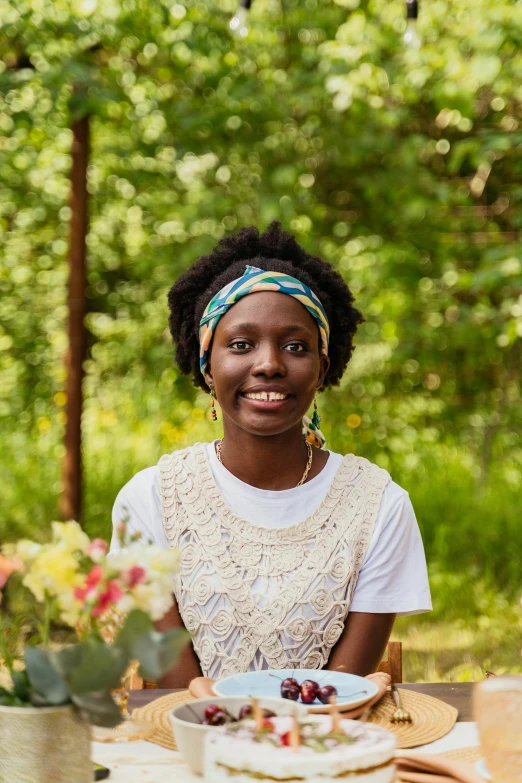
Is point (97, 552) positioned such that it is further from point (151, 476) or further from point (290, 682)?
point (151, 476)

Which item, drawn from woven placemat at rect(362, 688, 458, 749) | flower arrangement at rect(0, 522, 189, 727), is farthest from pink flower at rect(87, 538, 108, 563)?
woven placemat at rect(362, 688, 458, 749)

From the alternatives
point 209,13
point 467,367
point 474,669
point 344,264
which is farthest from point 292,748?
point 467,367

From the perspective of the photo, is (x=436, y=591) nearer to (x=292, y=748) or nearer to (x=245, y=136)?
(x=245, y=136)

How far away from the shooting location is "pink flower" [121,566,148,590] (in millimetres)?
1123

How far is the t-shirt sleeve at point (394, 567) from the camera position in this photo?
214 centimetres

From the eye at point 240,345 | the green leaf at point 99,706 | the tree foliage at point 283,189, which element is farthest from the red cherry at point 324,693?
the tree foliage at point 283,189

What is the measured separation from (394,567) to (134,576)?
1.16 meters

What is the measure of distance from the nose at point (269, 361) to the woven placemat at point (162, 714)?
74 cm

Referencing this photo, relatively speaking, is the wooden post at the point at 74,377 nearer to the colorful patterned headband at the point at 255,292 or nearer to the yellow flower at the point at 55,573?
the colorful patterned headband at the point at 255,292

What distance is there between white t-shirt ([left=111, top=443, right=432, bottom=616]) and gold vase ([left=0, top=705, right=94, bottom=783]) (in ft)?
3.27

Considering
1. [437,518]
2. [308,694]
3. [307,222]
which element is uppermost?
[307,222]

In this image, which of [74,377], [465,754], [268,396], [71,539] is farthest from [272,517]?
[74,377]

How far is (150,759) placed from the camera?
4.55 ft

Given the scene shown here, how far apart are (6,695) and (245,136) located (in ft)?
13.4
